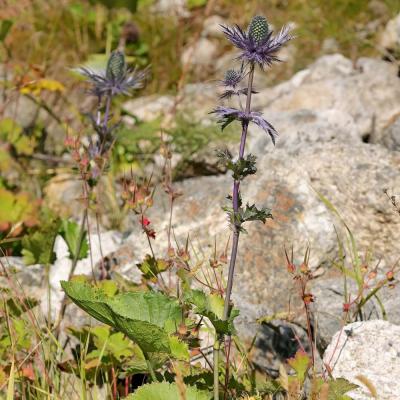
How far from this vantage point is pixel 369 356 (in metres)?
2.35

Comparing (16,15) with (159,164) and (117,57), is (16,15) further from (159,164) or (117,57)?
(117,57)

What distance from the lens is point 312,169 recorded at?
11.0 ft

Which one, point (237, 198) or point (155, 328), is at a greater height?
point (237, 198)

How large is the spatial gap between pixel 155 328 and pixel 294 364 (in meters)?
0.43

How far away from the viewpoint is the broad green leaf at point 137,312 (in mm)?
1917

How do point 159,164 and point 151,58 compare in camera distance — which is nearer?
point 159,164

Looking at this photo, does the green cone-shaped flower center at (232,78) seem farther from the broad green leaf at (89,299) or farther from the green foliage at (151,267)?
the green foliage at (151,267)

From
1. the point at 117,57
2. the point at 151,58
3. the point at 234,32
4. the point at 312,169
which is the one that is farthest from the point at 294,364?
the point at 151,58

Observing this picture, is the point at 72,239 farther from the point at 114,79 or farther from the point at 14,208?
the point at 14,208

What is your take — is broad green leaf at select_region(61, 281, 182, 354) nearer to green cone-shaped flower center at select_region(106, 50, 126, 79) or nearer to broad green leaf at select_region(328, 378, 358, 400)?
broad green leaf at select_region(328, 378, 358, 400)

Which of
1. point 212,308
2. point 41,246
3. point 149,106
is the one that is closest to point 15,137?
point 149,106

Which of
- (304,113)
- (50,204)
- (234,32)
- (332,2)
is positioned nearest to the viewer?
(234,32)

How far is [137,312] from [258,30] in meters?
0.92

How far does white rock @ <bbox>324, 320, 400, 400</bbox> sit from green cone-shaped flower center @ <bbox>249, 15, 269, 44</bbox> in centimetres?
107
